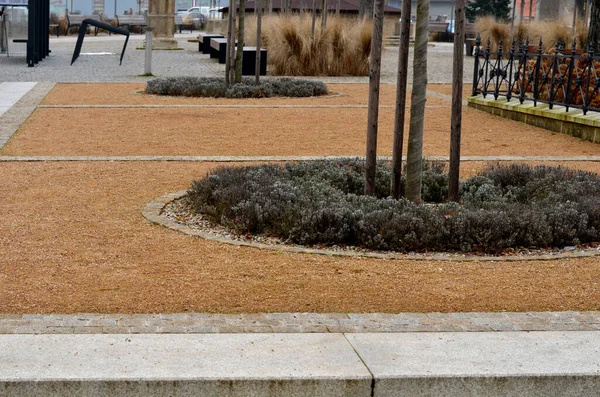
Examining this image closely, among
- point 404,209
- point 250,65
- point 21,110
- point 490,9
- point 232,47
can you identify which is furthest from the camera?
A: point 490,9

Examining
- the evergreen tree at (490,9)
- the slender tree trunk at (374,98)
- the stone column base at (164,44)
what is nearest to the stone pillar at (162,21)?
the stone column base at (164,44)

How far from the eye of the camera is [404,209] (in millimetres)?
7848

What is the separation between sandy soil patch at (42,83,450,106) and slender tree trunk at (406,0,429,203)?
1017 centimetres

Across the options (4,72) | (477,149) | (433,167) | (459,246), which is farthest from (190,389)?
(4,72)

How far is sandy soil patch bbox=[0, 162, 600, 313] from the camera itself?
5.76m

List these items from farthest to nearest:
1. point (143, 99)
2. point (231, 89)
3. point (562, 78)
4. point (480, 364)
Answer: point (231, 89) → point (143, 99) → point (562, 78) → point (480, 364)

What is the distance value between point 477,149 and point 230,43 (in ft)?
27.7

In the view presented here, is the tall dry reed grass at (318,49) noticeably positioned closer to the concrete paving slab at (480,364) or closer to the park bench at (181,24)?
the concrete paving slab at (480,364)

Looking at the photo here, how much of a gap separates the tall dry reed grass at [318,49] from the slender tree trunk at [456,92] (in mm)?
17882

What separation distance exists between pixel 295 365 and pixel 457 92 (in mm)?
4387

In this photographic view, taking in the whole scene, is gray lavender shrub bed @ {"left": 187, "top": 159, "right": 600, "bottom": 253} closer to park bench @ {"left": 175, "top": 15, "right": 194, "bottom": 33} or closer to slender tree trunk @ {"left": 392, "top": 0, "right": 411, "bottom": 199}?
slender tree trunk @ {"left": 392, "top": 0, "right": 411, "bottom": 199}

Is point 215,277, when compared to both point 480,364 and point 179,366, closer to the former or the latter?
point 179,366

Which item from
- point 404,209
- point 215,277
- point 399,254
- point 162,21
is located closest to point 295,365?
point 215,277

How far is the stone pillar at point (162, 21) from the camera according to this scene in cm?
3997
